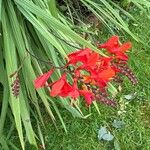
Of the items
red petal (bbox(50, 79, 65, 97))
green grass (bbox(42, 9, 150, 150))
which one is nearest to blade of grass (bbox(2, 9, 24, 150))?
green grass (bbox(42, 9, 150, 150))

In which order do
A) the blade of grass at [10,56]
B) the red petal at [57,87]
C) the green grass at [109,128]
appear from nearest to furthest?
the red petal at [57,87] < the blade of grass at [10,56] < the green grass at [109,128]

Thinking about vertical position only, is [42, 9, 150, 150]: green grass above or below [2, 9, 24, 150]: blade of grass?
below

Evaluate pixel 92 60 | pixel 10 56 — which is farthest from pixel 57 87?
pixel 10 56

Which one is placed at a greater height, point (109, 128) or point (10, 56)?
point (10, 56)

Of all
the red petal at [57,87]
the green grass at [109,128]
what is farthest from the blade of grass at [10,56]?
the red petal at [57,87]

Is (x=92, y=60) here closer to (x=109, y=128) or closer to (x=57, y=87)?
(x=57, y=87)

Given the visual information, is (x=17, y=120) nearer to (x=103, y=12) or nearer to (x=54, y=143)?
(x=54, y=143)

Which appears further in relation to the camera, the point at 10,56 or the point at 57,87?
the point at 10,56

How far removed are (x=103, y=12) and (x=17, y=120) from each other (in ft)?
3.07

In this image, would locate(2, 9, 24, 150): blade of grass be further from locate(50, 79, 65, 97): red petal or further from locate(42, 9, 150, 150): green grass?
locate(50, 79, 65, 97): red petal

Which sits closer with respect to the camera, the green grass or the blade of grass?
the blade of grass

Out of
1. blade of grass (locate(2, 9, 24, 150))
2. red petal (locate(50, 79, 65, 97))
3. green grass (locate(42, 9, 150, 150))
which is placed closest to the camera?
red petal (locate(50, 79, 65, 97))

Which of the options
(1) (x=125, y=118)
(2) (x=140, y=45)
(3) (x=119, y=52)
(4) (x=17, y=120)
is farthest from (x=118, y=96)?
(3) (x=119, y=52)

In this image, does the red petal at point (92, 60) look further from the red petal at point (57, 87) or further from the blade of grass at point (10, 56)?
the blade of grass at point (10, 56)
